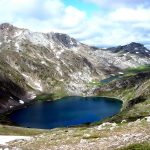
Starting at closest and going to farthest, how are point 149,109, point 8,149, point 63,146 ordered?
point 63,146 < point 8,149 < point 149,109

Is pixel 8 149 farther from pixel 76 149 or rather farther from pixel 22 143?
pixel 76 149

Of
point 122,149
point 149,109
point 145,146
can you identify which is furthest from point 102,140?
point 149,109

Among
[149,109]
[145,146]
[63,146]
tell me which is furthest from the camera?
[149,109]

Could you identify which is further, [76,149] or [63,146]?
[63,146]

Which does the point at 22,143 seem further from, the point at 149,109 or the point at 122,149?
the point at 149,109

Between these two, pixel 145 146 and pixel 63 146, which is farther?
pixel 63 146

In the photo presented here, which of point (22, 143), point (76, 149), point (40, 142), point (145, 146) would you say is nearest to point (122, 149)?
point (145, 146)

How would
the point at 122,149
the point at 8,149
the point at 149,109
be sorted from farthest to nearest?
the point at 149,109
the point at 8,149
the point at 122,149

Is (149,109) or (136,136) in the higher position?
(149,109)

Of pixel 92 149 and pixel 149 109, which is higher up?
pixel 149 109

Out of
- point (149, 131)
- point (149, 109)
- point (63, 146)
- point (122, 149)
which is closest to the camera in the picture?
point (122, 149)
